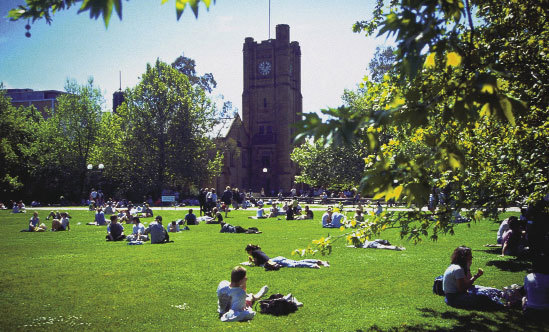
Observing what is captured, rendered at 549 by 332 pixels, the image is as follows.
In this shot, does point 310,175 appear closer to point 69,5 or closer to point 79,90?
point 79,90

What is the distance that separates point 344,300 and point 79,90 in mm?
64303

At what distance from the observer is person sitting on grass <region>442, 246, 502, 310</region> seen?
Answer: 25.7ft

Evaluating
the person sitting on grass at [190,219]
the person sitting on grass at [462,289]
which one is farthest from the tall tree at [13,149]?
the person sitting on grass at [462,289]

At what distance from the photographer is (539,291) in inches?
277

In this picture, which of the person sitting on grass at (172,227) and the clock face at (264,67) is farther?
the clock face at (264,67)

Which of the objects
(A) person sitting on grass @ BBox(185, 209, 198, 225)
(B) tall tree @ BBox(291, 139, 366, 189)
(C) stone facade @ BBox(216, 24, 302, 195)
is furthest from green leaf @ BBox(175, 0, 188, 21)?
(C) stone facade @ BBox(216, 24, 302, 195)

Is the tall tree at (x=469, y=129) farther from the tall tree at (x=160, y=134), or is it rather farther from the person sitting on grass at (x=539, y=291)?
the tall tree at (x=160, y=134)

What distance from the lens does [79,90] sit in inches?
2532

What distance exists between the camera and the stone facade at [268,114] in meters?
76.9

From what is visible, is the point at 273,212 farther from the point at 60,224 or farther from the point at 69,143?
the point at 69,143

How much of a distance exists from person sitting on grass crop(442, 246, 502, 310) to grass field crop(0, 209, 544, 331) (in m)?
0.24

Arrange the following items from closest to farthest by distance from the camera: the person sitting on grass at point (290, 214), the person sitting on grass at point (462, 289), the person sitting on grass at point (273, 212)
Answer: the person sitting on grass at point (462, 289) → the person sitting on grass at point (290, 214) → the person sitting on grass at point (273, 212)

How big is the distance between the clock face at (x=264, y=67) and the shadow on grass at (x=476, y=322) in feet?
241

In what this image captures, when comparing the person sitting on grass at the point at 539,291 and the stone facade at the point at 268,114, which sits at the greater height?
the stone facade at the point at 268,114
